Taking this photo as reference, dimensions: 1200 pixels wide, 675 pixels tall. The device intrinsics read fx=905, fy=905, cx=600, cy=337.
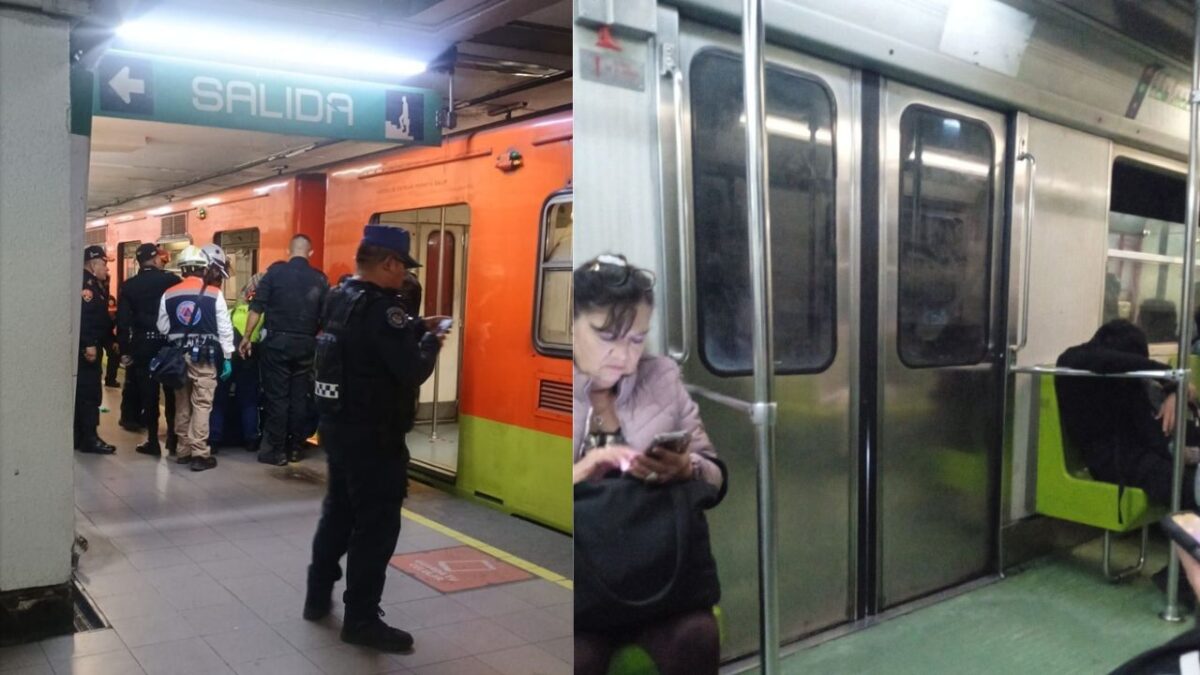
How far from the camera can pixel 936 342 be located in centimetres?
139

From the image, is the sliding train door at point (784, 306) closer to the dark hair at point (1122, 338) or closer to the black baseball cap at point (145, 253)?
the dark hair at point (1122, 338)

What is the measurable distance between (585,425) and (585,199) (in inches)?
10.0

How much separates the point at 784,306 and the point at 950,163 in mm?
410

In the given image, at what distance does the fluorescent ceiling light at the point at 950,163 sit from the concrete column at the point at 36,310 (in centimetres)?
125

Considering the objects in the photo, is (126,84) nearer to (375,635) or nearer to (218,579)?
(218,579)

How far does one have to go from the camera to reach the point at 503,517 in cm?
216

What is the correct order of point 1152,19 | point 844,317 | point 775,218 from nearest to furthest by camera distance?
point 775,218
point 844,317
point 1152,19

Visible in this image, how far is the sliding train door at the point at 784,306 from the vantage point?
1.05 m

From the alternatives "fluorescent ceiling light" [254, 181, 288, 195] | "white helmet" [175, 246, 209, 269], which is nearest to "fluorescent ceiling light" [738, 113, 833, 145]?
"fluorescent ceiling light" [254, 181, 288, 195]

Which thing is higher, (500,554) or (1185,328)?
(1185,328)

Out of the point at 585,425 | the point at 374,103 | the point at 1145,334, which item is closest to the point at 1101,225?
the point at 1145,334

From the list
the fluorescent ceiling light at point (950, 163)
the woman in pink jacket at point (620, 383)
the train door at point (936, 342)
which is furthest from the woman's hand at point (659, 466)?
the fluorescent ceiling light at point (950, 163)

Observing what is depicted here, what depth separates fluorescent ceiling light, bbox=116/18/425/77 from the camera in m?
1.33

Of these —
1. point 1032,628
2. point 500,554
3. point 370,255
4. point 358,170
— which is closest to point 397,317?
point 370,255
